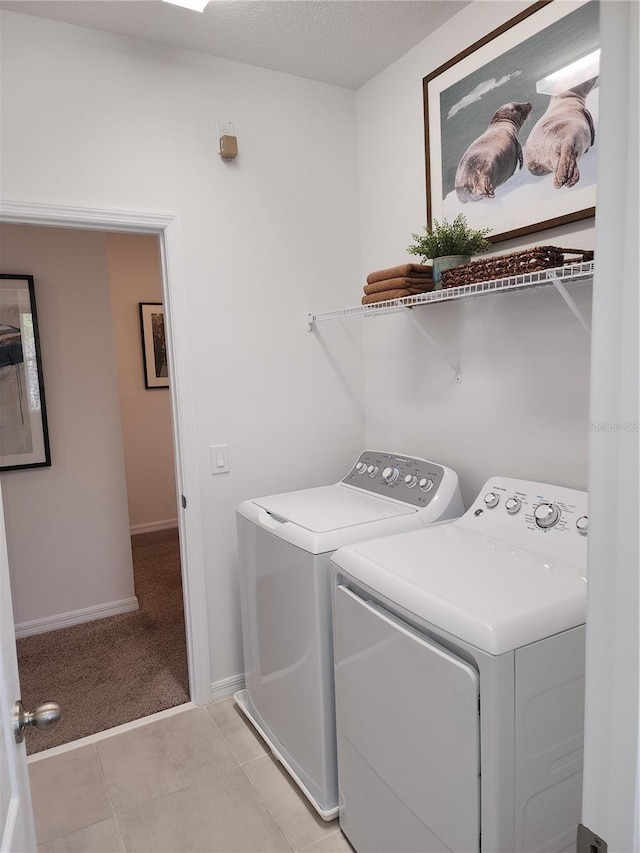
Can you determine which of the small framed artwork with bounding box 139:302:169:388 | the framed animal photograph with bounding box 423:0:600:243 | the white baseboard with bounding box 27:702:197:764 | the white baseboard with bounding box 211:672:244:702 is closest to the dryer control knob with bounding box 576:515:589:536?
the framed animal photograph with bounding box 423:0:600:243

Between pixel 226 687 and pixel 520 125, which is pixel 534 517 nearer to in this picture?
pixel 520 125

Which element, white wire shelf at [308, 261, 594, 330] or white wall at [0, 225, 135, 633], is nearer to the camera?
white wire shelf at [308, 261, 594, 330]

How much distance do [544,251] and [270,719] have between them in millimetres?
1859

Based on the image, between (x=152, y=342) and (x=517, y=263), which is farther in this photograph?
(x=152, y=342)

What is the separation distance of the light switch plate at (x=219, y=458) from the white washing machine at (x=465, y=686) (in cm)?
90

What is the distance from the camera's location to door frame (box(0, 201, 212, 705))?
85.4 inches

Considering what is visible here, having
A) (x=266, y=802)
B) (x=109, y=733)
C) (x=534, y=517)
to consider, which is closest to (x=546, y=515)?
(x=534, y=517)

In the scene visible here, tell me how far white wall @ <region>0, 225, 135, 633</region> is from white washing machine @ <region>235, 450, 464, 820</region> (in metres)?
1.34

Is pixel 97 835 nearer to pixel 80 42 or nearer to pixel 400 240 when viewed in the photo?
pixel 400 240

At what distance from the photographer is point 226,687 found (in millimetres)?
2520

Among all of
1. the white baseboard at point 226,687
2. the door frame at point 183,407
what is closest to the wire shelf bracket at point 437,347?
the door frame at point 183,407

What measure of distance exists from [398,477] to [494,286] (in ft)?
2.78

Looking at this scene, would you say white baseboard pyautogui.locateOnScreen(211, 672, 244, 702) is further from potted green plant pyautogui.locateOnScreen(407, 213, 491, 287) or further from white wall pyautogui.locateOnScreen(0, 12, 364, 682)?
potted green plant pyautogui.locateOnScreen(407, 213, 491, 287)

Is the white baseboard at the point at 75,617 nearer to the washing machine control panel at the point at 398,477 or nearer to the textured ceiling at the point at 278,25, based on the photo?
the washing machine control panel at the point at 398,477
